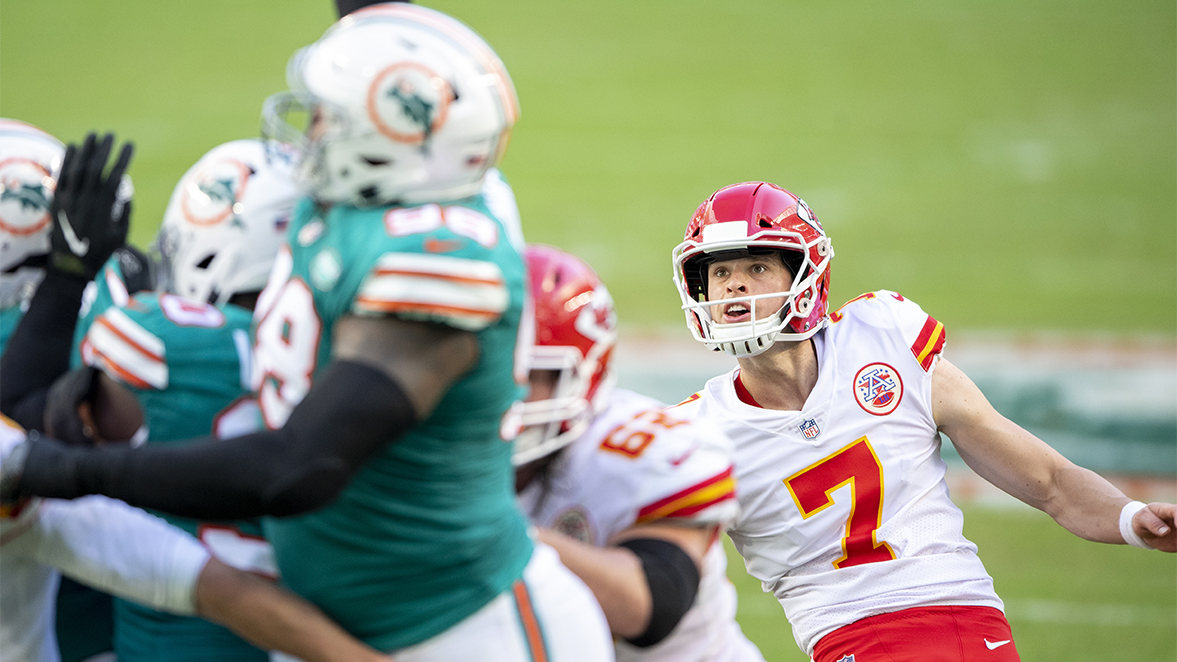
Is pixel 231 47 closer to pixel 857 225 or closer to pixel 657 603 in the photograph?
pixel 857 225

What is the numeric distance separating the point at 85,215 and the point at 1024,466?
2.44 metres

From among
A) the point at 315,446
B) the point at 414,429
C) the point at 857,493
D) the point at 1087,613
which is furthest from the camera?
the point at 1087,613

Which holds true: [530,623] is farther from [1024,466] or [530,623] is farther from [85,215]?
[1024,466]

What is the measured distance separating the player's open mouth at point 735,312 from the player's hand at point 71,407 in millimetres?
1814

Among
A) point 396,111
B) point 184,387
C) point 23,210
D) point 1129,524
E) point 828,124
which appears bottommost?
point 828,124

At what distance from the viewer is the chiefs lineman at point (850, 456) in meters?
3.29

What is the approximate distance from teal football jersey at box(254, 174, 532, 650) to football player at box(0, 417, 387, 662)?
54mm

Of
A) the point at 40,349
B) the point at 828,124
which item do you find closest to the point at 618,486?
the point at 40,349

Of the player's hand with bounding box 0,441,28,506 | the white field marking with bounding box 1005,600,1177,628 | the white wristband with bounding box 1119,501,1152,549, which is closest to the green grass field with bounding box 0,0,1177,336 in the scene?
the white field marking with bounding box 1005,600,1177,628

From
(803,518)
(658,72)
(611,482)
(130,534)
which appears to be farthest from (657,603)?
(658,72)

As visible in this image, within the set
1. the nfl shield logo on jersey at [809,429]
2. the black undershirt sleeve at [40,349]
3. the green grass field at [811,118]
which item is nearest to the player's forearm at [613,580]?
the black undershirt sleeve at [40,349]

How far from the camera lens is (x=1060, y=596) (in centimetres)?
641

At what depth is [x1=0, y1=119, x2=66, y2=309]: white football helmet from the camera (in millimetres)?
2908

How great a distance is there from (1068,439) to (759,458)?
20.4 feet
